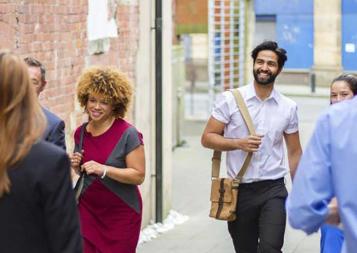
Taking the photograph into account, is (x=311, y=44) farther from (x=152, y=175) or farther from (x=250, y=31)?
(x=152, y=175)

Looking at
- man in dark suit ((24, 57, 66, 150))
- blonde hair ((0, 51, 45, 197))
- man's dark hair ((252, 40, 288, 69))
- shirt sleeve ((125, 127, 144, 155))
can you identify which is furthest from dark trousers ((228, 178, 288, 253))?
blonde hair ((0, 51, 45, 197))

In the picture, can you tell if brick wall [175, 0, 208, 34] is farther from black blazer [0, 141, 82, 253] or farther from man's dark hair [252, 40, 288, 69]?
black blazer [0, 141, 82, 253]

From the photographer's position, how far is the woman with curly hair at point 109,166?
5.56 m

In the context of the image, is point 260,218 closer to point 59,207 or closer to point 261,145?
point 261,145

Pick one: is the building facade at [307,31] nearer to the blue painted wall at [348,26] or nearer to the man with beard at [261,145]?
the blue painted wall at [348,26]

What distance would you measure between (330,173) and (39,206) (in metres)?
1.09

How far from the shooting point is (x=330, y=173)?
11.3 feet

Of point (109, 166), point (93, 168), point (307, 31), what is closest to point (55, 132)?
point (93, 168)

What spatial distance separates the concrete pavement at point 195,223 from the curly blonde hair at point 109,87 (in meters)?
2.97

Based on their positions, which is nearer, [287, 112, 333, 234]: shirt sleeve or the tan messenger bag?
Result: [287, 112, 333, 234]: shirt sleeve

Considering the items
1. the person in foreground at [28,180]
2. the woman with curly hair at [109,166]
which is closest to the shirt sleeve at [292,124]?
the woman with curly hair at [109,166]

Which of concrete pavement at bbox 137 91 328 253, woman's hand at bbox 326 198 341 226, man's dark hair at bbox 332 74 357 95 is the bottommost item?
concrete pavement at bbox 137 91 328 253

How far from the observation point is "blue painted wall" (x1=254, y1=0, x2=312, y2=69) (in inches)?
715

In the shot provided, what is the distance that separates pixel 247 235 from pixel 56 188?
2995mm
